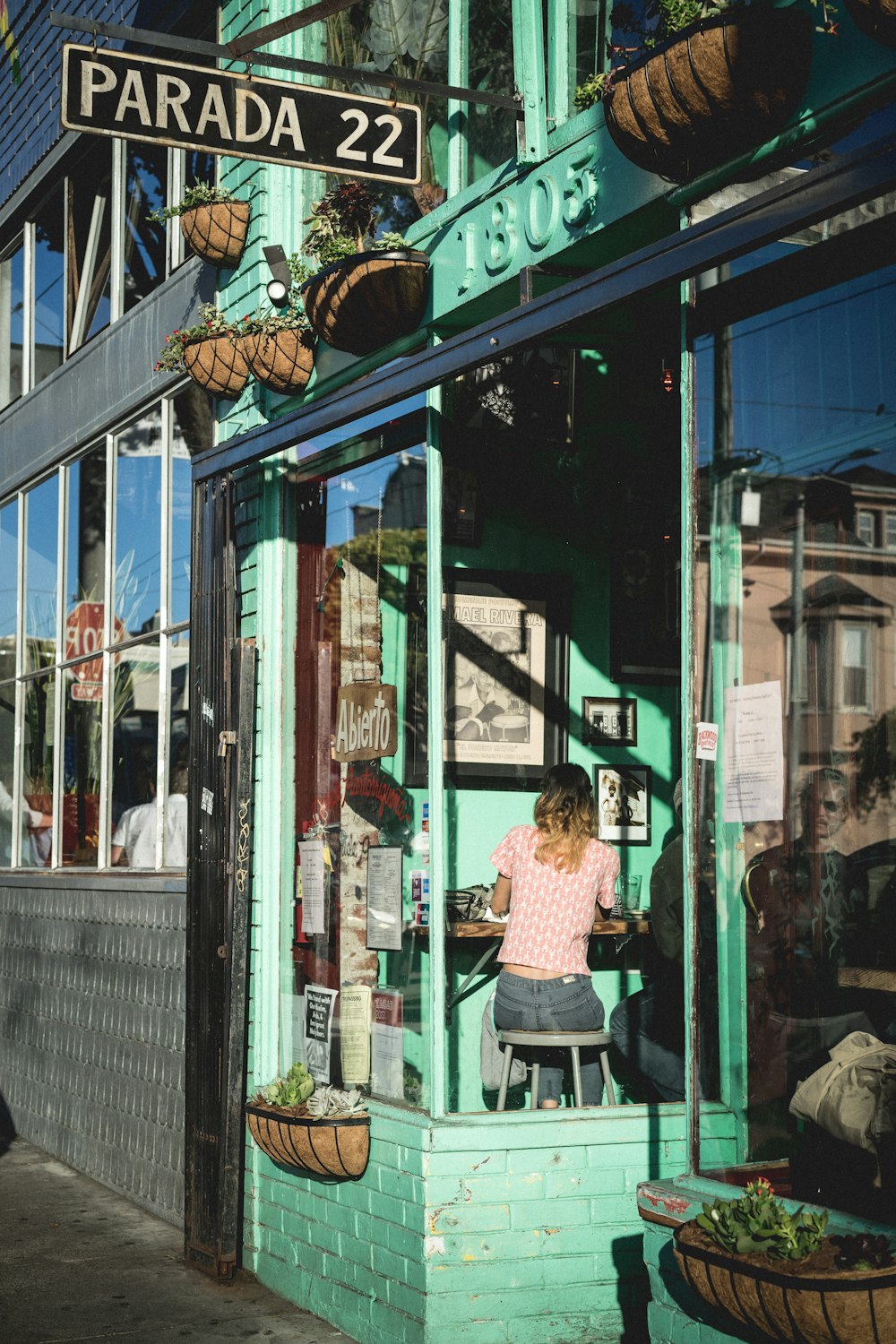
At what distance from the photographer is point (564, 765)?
621 centimetres

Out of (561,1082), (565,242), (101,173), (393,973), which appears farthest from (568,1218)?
(101,173)

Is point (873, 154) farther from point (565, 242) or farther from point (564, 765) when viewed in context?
point (564, 765)

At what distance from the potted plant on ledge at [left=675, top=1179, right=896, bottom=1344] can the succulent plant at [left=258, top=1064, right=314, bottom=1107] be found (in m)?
2.55

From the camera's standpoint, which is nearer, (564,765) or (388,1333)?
(388,1333)

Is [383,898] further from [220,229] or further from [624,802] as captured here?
[220,229]

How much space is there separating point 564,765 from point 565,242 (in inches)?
77.8

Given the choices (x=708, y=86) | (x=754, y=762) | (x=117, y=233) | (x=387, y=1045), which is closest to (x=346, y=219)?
(x=708, y=86)

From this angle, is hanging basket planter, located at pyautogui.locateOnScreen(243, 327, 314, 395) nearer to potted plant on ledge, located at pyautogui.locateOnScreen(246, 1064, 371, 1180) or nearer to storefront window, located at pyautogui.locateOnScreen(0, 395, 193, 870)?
storefront window, located at pyautogui.locateOnScreen(0, 395, 193, 870)

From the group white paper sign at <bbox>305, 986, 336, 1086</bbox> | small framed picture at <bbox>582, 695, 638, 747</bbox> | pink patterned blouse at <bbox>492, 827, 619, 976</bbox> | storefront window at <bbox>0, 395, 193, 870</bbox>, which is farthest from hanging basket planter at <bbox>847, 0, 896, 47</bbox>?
storefront window at <bbox>0, 395, 193, 870</bbox>

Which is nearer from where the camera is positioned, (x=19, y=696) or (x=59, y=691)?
(x=59, y=691)

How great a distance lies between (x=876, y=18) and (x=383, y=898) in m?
Answer: 3.82

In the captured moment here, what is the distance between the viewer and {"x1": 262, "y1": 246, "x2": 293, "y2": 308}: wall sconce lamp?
7.05m

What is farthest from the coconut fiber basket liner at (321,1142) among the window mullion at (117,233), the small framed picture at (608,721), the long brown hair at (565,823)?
the window mullion at (117,233)

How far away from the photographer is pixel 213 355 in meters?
7.32
